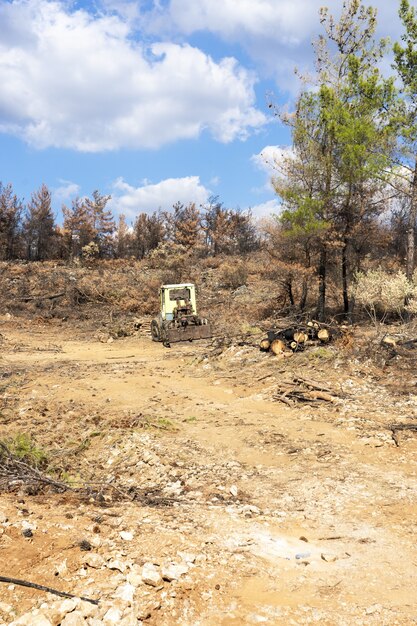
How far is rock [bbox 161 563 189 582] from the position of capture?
11.3 feet

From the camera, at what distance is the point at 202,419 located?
8633 mm

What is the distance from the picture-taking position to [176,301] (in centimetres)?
1862

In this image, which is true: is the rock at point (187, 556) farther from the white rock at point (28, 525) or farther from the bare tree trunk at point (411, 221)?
the bare tree trunk at point (411, 221)

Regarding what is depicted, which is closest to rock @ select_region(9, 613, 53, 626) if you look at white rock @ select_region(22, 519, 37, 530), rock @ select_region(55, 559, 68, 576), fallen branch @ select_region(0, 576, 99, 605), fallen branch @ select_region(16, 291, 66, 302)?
fallen branch @ select_region(0, 576, 99, 605)

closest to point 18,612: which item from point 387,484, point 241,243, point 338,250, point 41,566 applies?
point 41,566

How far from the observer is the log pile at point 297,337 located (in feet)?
41.4

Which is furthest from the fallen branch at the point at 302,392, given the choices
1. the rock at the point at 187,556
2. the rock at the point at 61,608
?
the rock at the point at 61,608

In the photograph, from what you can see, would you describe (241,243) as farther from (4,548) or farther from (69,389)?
(4,548)

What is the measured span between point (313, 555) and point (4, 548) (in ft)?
8.51

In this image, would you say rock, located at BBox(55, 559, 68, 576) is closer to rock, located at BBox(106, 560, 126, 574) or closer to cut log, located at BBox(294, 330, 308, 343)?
rock, located at BBox(106, 560, 126, 574)

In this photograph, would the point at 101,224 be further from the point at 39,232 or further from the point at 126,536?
the point at 126,536

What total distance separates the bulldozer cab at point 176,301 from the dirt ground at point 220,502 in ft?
21.6

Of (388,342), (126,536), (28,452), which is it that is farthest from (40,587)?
(388,342)

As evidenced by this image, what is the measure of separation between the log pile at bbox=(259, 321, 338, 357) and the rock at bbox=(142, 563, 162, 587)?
30.4 feet
